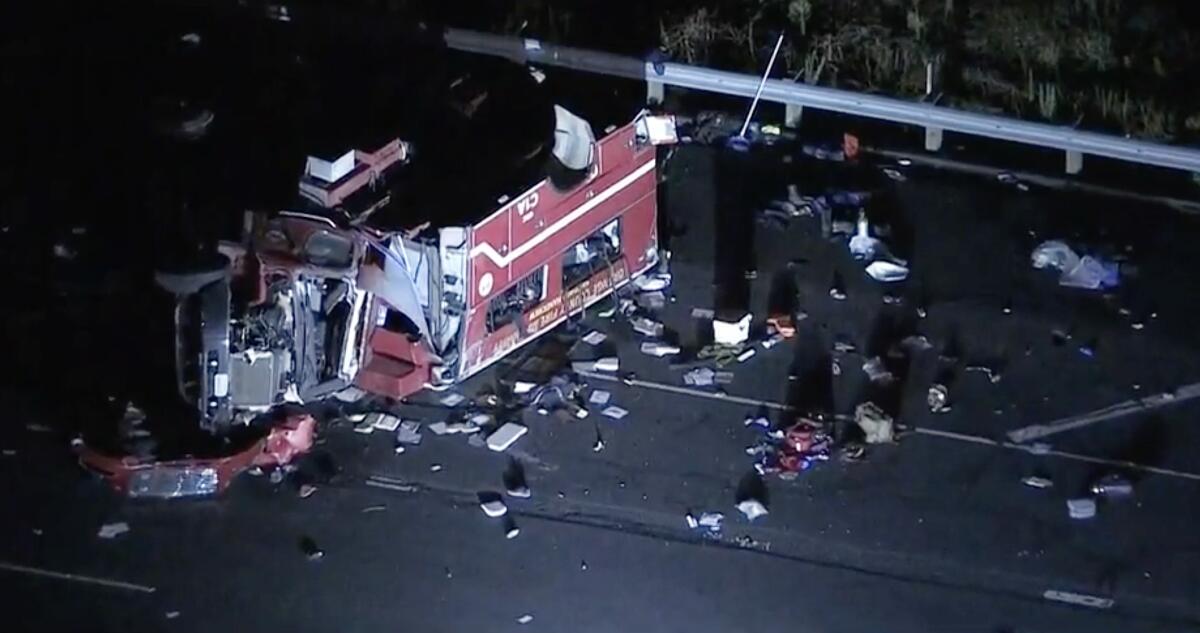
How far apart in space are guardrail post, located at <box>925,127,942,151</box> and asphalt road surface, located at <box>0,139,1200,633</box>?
3.75ft

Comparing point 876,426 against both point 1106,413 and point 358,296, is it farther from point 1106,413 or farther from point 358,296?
point 358,296

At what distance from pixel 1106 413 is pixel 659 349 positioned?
2.01 meters

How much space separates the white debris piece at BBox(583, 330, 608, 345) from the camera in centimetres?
959

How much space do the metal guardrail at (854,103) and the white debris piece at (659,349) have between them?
1756 mm

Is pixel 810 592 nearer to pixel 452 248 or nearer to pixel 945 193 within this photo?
pixel 452 248

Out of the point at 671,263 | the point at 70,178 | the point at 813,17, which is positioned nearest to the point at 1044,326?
the point at 671,263

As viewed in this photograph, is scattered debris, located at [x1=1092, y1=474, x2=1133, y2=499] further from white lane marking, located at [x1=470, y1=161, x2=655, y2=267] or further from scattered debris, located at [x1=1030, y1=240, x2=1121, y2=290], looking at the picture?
white lane marking, located at [x1=470, y1=161, x2=655, y2=267]

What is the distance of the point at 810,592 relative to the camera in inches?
329

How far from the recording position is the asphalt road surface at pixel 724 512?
8266 millimetres

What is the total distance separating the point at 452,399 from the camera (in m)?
9.28

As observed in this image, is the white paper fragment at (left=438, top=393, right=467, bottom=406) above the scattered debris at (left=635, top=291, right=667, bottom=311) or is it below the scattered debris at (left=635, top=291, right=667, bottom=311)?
below

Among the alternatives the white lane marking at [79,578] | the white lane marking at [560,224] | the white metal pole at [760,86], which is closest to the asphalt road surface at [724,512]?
the white lane marking at [79,578]

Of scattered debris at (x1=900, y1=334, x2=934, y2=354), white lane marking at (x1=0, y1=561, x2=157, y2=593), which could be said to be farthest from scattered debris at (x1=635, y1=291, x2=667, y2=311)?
white lane marking at (x1=0, y1=561, x2=157, y2=593)

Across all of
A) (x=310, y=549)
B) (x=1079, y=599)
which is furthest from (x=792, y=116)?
(x=310, y=549)
